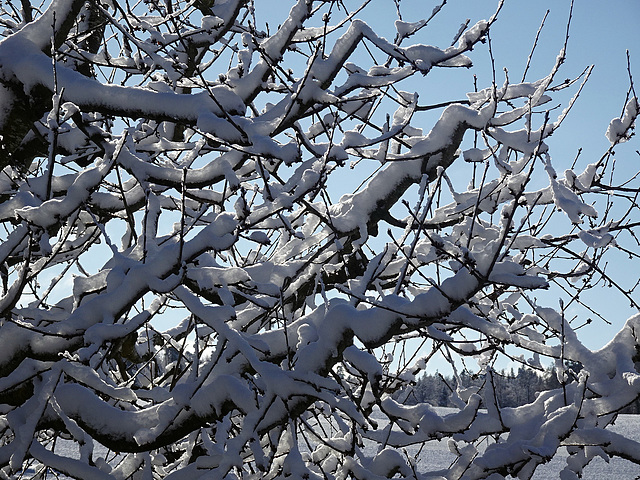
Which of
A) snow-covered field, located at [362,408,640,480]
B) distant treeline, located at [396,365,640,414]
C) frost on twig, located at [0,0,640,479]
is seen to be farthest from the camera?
A: snow-covered field, located at [362,408,640,480]

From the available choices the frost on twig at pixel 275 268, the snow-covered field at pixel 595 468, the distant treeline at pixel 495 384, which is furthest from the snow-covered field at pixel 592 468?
the frost on twig at pixel 275 268

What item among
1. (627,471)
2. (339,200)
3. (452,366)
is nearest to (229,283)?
(339,200)

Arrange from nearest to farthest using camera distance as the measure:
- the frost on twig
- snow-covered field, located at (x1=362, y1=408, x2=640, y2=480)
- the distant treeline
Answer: the frost on twig, the distant treeline, snow-covered field, located at (x1=362, y1=408, x2=640, y2=480)

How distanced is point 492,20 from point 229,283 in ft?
5.69

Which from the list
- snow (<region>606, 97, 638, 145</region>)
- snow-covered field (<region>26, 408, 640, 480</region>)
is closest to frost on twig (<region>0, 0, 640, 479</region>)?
snow (<region>606, 97, 638, 145</region>)

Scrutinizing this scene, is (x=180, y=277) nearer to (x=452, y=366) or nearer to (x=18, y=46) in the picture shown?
(x=18, y=46)

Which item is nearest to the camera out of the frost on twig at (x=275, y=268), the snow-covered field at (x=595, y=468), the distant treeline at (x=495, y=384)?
the frost on twig at (x=275, y=268)

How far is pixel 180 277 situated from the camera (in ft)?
7.82

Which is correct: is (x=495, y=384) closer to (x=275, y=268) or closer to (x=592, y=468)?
(x=275, y=268)

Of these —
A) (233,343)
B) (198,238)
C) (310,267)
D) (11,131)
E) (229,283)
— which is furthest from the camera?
(310,267)

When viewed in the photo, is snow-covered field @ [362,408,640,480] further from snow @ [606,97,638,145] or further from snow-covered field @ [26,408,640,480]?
snow @ [606,97,638,145]

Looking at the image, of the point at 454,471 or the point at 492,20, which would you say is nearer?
the point at 492,20

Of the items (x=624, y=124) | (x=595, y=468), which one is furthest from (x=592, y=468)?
(x=624, y=124)

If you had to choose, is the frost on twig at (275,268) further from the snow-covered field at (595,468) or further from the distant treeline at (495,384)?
the snow-covered field at (595,468)
